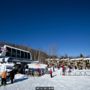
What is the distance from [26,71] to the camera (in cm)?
2941

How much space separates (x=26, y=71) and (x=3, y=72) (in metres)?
12.7

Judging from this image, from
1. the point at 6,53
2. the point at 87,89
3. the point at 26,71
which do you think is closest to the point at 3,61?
the point at 6,53

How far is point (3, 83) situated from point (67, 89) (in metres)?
6.07

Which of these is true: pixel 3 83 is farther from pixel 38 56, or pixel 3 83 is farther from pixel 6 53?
pixel 38 56

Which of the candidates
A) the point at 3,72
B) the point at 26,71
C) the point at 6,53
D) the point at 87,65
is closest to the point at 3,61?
the point at 6,53

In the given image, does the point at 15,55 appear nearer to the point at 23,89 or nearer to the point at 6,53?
the point at 6,53

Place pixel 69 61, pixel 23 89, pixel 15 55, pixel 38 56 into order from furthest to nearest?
pixel 38 56 < pixel 69 61 < pixel 15 55 < pixel 23 89

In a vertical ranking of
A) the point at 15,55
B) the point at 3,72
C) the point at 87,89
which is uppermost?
the point at 15,55

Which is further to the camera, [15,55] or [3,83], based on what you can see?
[15,55]

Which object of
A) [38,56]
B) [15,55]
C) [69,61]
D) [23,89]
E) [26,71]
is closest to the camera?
[23,89]

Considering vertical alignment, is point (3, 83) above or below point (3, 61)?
below

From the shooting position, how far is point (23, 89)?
1409 cm

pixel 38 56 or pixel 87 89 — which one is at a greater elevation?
pixel 38 56

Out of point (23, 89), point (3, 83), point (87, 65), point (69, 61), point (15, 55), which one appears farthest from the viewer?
point (69, 61)
